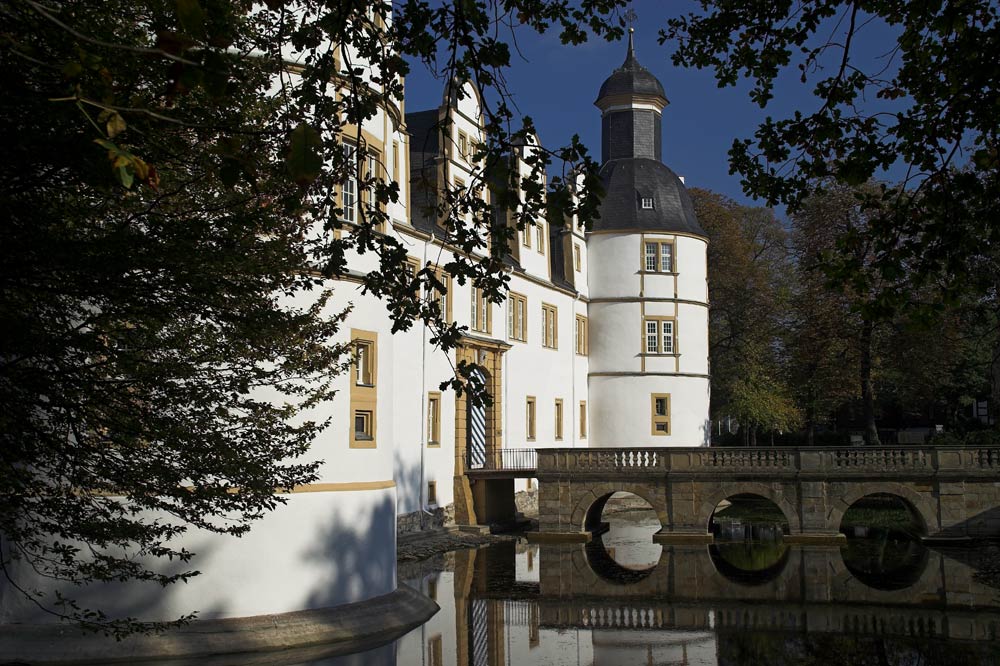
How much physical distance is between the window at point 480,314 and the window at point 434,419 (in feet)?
9.59

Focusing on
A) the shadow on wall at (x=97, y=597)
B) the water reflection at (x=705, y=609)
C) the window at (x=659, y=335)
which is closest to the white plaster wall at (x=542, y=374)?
the window at (x=659, y=335)

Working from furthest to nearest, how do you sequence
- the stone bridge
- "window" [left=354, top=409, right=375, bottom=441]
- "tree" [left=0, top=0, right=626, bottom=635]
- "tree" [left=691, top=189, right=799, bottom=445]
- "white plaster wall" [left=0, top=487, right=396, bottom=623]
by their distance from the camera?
"tree" [left=691, top=189, right=799, bottom=445] → the stone bridge → "window" [left=354, top=409, right=375, bottom=441] → "white plaster wall" [left=0, top=487, right=396, bottom=623] → "tree" [left=0, top=0, right=626, bottom=635]

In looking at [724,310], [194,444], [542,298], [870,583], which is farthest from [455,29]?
[724,310]

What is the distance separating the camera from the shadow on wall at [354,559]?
49.7ft

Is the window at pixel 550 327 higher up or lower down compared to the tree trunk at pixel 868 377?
higher up

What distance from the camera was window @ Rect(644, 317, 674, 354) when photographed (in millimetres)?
37094

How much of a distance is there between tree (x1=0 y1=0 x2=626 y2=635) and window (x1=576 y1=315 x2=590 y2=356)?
25580mm

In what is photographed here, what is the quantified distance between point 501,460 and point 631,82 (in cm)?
1632

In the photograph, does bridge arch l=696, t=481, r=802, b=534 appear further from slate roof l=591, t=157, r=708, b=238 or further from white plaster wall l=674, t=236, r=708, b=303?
slate roof l=591, t=157, r=708, b=238

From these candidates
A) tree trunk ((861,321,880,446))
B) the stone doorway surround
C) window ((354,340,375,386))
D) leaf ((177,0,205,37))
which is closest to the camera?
leaf ((177,0,205,37))

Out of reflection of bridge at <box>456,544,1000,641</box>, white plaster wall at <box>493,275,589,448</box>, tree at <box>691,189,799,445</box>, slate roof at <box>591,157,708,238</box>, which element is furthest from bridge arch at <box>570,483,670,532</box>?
tree at <box>691,189,799,445</box>

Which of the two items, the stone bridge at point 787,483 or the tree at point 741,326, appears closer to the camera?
the stone bridge at point 787,483

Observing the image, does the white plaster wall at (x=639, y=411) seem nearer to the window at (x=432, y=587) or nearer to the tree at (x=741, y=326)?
the tree at (x=741, y=326)

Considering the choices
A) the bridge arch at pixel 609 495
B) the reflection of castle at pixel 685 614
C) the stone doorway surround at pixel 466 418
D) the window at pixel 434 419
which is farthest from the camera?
the stone doorway surround at pixel 466 418
